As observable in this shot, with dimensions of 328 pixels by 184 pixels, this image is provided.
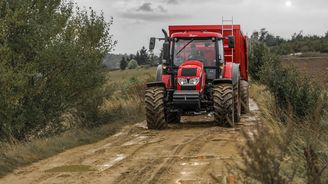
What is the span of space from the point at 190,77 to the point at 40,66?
470cm

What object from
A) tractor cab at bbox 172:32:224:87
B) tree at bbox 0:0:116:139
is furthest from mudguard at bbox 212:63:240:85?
tree at bbox 0:0:116:139

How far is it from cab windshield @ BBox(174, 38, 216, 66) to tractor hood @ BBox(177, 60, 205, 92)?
667 millimetres

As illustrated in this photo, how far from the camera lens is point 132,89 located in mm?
24172

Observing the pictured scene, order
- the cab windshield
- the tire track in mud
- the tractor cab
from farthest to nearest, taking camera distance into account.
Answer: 1. the cab windshield
2. the tractor cab
3. the tire track in mud

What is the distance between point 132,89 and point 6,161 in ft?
50.1

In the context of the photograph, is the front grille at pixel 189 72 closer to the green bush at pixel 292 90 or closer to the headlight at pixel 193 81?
the headlight at pixel 193 81

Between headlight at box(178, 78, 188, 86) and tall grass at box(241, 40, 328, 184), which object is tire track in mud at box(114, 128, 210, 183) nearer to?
tall grass at box(241, 40, 328, 184)

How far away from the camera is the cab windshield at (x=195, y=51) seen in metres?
13.9

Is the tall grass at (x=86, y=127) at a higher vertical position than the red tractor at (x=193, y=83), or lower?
lower

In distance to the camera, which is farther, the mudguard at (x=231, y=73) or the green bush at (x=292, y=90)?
the green bush at (x=292, y=90)

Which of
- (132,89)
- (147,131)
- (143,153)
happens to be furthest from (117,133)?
(132,89)

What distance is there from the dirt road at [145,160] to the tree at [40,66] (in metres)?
3.12

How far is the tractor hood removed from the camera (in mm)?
13062

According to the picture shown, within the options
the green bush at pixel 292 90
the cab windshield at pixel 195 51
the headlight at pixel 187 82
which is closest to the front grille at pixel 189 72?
the headlight at pixel 187 82
